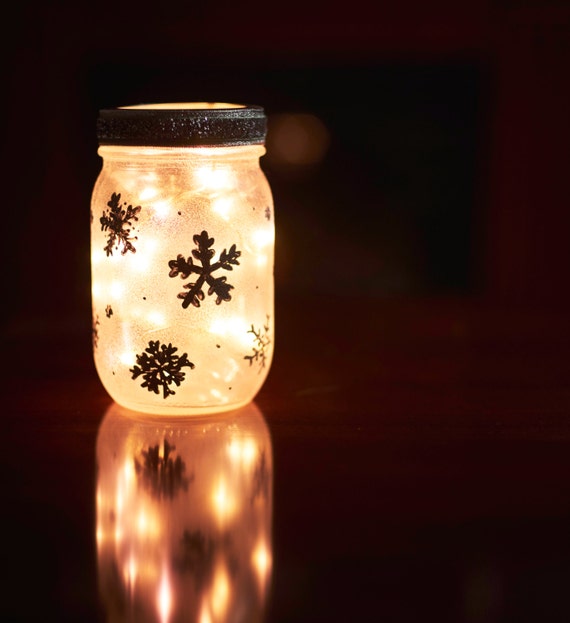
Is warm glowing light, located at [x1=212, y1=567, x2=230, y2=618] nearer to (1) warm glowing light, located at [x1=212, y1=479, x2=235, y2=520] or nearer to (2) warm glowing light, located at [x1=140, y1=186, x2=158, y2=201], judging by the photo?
(1) warm glowing light, located at [x1=212, y1=479, x2=235, y2=520]

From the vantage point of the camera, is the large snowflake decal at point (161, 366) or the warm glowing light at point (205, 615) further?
→ the large snowflake decal at point (161, 366)

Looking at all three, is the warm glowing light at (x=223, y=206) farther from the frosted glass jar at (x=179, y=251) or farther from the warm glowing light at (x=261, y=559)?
the warm glowing light at (x=261, y=559)

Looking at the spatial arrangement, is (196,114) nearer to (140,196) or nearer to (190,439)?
(140,196)

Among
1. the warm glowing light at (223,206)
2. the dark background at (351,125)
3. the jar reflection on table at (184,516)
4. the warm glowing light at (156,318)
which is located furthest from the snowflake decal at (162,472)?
the dark background at (351,125)

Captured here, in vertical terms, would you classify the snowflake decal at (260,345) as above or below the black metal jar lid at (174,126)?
below

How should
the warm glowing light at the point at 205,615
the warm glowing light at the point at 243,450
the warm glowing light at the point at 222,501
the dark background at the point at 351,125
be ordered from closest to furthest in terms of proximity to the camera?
the warm glowing light at the point at 205,615 < the warm glowing light at the point at 222,501 < the warm glowing light at the point at 243,450 < the dark background at the point at 351,125

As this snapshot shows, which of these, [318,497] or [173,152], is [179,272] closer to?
[173,152]
